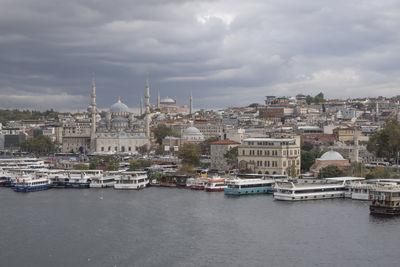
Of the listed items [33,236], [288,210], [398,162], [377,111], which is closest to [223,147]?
[398,162]

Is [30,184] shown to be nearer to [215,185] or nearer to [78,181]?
[78,181]

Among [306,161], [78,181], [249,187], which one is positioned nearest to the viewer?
[249,187]

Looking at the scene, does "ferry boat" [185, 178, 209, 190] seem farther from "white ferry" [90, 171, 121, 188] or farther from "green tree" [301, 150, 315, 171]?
"green tree" [301, 150, 315, 171]

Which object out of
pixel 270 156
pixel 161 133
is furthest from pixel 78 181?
pixel 161 133

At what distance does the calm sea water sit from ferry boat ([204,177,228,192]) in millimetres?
2989

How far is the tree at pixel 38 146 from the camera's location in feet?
197

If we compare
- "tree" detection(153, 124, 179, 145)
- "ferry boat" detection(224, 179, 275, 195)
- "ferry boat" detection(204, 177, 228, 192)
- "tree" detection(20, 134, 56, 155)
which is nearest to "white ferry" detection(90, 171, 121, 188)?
"ferry boat" detection(204, 177, 228, 192)

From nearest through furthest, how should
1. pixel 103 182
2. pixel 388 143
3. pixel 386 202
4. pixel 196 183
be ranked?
pixel 386 202 → pixel 196 183 → pixel 103 182 → pixel 388 143

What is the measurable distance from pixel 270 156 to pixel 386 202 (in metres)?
12.9

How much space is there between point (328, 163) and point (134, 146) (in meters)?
26.4

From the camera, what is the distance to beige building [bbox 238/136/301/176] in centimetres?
3519

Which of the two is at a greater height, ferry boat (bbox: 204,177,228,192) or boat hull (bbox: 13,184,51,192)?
ferry boat (bbox: 204,177,228,192)

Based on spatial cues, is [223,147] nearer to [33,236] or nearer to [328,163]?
[328,163]

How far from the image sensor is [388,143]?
35750mm
